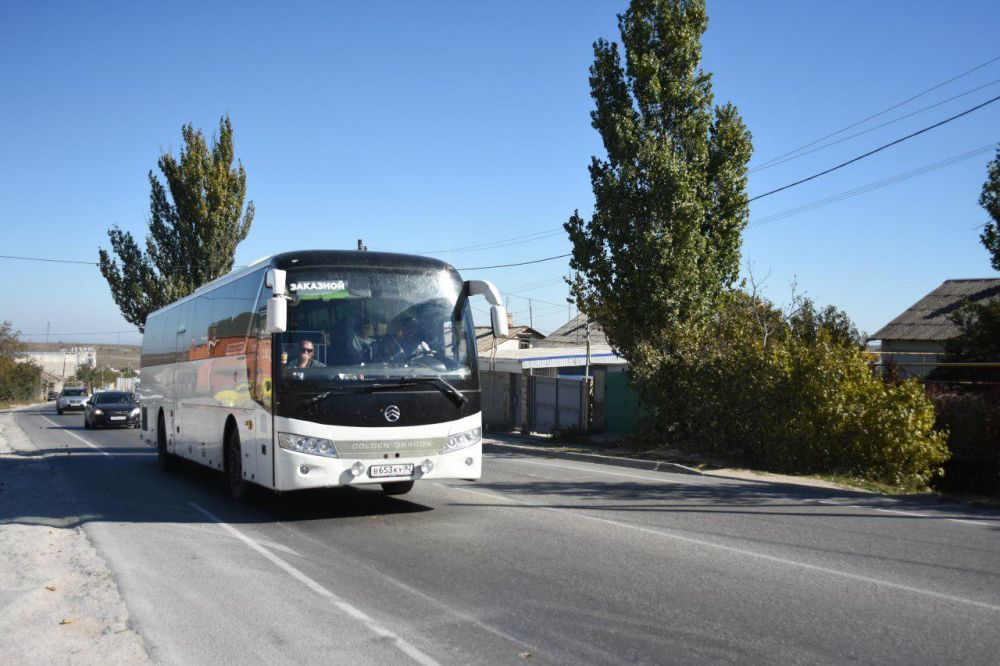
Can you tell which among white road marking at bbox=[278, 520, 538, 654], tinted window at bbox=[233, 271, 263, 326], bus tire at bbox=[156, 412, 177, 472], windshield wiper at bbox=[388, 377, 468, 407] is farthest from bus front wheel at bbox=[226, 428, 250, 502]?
bus tire at bbox=[156, 412, 177, 472]

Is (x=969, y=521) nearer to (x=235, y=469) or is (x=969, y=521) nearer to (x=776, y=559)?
(x=776, y=559)

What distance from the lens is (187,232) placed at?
137ft

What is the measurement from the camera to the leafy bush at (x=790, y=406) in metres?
15.3

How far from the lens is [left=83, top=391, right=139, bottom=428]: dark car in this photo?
31641 millimetres

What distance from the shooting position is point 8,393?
270ft

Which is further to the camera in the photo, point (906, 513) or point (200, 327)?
point (200, 327)

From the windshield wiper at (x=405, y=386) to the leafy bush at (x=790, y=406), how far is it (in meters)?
8.99

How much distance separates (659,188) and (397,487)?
13387mm

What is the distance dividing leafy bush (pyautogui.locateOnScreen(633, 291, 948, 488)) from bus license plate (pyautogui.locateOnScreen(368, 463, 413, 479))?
9.59m

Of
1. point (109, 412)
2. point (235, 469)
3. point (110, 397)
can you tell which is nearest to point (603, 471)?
point (235, 469)

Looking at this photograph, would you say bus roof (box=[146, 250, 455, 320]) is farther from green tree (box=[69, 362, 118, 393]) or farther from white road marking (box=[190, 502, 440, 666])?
green tree (box=[69, 362, 118, 393])

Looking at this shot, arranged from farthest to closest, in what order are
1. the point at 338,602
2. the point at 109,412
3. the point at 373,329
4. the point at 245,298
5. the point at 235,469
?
1. the point at 109,412
2. the point at 235,469
3. the point at 245,298
4. the point at 373,329
5. the point at 338,602

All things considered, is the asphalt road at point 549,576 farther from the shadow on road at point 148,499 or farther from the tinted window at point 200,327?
the tinted window at point 200,327

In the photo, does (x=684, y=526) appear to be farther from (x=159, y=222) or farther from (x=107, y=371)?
(x=107, y=371)
